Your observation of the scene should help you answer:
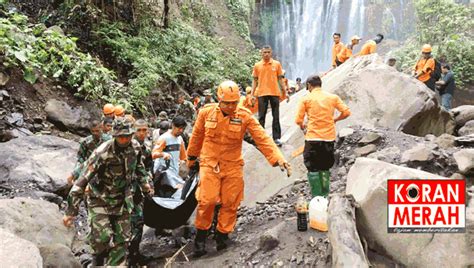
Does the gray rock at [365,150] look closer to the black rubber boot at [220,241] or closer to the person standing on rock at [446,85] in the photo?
the black rubber boot at [220,241]

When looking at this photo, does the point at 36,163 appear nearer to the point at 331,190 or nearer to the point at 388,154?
the point at 331,190

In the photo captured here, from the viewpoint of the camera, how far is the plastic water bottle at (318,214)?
162 inches

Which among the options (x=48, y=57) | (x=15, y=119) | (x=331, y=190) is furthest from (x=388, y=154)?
(x=48, y=57)

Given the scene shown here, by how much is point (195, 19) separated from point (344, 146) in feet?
37.8

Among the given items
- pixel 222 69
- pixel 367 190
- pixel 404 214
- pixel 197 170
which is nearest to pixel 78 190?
pixel 197 170

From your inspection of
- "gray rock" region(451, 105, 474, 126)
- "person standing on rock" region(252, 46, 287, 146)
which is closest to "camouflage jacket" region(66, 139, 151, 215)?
"person standing on rock" region(252, 46, 287, 146)

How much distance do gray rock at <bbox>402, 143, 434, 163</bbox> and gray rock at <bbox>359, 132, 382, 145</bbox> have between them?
0.87m

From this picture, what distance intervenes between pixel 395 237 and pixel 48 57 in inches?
301

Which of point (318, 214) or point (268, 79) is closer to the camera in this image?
point (318, 214)

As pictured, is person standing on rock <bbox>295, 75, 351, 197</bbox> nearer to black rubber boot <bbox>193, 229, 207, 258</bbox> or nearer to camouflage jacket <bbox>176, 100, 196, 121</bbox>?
black rubber boot <bbox>193, 229, 207, 258</bbox>

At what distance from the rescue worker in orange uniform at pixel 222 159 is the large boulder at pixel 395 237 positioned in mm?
874

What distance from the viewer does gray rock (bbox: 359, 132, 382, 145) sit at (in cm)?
650

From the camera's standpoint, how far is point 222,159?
4.40m

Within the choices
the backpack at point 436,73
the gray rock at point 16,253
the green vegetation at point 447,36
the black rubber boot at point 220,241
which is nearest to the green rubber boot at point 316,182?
the black rubber boot at point 220,241
